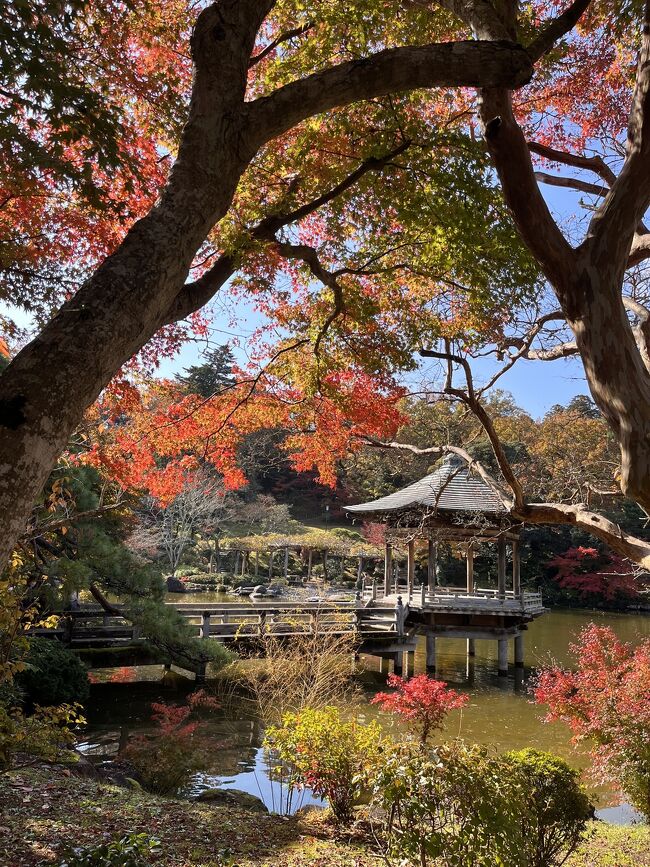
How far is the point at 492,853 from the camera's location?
10.7 feet

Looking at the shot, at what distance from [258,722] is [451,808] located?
705 cm

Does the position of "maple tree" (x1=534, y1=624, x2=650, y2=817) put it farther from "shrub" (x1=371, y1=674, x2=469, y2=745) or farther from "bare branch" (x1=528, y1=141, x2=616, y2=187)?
"bare branch" (x1=528, y1=141, x2=616, y2=187)

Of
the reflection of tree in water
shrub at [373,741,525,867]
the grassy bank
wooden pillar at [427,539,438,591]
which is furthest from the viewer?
wooden pillar at [427,539,438,591]

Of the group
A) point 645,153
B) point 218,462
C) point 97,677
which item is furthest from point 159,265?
point 97,677

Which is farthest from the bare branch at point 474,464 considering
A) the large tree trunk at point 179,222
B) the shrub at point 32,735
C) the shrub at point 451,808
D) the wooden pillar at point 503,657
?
the wooden pillar at point 503,657

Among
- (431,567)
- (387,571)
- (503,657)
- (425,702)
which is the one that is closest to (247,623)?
(431,567)

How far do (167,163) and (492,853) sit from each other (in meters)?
6.14

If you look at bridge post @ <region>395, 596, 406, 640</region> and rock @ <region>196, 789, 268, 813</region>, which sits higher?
bridge post @ <region>395, 596, 406, 640</region>

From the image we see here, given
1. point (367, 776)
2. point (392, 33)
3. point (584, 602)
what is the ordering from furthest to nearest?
point (584, 602) < point (392, 33) < point (367, 776)

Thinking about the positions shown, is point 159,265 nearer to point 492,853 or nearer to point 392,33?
point 492,853

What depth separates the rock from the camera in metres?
6.15

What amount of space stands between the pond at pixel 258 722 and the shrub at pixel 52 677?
757mm

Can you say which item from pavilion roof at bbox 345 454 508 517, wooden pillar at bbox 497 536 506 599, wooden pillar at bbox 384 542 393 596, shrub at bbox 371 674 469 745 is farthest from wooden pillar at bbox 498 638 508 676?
shrub at bbox 371 674 469 745

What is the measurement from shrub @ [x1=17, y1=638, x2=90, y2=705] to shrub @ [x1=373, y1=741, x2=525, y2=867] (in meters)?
6.19
